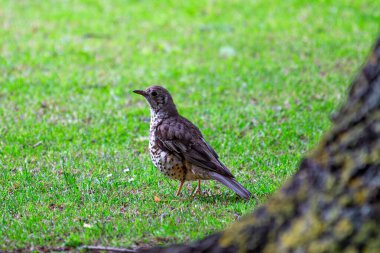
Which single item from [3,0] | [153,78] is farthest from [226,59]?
[3,0]

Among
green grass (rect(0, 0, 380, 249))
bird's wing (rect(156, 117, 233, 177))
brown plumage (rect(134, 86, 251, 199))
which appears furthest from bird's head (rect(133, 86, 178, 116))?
green grass (rect(0, 0, 380, 249))

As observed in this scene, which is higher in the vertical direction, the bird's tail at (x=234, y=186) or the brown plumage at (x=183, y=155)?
the brown plumage at (x=183, y=155)

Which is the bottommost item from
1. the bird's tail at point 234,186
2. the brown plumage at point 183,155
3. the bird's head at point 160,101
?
the bird's tail at point 234,186

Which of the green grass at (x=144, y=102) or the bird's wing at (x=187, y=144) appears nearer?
the green grass at (x=144, y=102)

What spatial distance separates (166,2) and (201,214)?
39.4ft

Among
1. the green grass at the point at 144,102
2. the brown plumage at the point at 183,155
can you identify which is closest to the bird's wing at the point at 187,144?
the brown plumage at the point at 183,155

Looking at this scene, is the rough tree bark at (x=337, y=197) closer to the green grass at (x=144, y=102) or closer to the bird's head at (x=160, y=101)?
the green grass at (x=144, y=102)

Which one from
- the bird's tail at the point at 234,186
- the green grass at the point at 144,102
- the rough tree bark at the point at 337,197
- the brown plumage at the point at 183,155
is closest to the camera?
the rough tree bark at the point at 337,197

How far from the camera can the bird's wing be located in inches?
286

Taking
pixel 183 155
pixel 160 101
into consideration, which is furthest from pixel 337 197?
pixel 160 101

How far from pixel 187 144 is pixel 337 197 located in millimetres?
3692

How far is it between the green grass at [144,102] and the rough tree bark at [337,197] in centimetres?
190

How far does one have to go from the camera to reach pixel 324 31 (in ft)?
50.8

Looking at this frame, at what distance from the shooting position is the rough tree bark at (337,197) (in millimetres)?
3820
